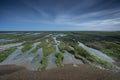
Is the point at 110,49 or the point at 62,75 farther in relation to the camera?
the point at 110,49

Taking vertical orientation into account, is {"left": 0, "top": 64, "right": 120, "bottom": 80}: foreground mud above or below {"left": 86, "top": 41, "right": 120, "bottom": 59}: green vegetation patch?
above

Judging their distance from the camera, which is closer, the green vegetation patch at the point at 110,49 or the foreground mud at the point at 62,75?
the foreground mud at the point at 62,75

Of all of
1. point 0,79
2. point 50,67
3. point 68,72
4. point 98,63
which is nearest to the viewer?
point 0,79

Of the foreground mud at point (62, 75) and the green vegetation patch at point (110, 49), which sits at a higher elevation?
the foreground mud at point (62, 75)

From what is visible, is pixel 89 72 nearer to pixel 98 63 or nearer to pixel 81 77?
pixel 81 77

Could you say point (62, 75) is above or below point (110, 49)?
above

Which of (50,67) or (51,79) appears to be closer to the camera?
(51,79)

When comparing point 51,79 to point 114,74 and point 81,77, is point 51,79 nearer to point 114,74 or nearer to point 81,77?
point 81,77

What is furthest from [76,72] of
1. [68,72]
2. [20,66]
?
[20,66]

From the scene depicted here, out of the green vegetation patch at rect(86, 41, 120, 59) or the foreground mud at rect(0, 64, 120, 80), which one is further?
the green vegetation patch at rect(86, 41, 120, 59)

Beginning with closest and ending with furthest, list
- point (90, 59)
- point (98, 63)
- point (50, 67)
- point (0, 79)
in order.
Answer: point (0, 79), point (50, 67), point (98, 63), point (90, 59)
